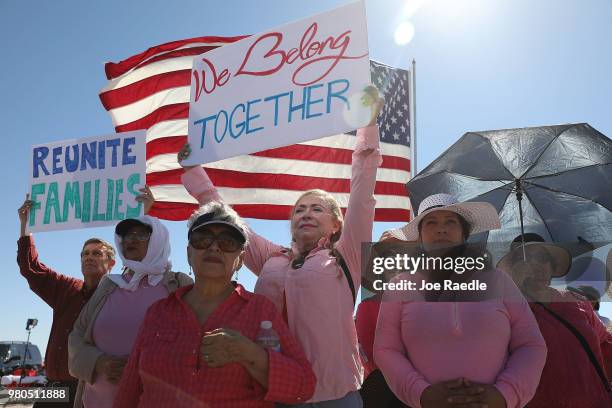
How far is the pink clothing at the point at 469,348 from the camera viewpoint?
2.15 metres

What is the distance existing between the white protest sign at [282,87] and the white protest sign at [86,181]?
0.63 metres

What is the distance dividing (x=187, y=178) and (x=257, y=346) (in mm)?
1964

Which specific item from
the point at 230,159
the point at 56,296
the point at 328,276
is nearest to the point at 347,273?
the point at 328,276

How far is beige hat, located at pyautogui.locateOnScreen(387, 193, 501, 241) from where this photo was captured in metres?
2.66

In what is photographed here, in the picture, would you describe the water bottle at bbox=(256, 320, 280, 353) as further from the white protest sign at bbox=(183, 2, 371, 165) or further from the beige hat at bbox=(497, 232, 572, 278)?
the beige hat at bbox=(497, 232, 572, 278)

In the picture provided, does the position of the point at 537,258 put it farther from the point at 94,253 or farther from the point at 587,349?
the point at 94,253

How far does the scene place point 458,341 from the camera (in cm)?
220

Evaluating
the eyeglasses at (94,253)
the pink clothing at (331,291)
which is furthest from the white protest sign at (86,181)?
the pink clothing at (331,291)

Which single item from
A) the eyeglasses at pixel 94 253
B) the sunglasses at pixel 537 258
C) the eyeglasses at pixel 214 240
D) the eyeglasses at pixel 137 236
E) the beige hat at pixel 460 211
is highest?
the beige hat at pixel 460 211

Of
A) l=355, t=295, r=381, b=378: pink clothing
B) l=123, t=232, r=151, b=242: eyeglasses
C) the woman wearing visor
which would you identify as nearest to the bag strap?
l=355, t=295, r=381, b=378: pink clothing

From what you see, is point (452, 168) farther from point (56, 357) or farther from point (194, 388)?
point (56, 357)

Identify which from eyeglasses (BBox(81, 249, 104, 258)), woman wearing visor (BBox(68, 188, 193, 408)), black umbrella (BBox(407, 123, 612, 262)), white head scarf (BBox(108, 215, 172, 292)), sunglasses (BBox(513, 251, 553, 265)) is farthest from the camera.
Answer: eyeglasses (BBox(81, 249, 104, 258))

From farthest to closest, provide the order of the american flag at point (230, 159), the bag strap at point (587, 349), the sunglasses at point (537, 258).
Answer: the american flag at point (230, 159)
the sunglasses at point (537, 258)
the bag strap at point (587, 349)
